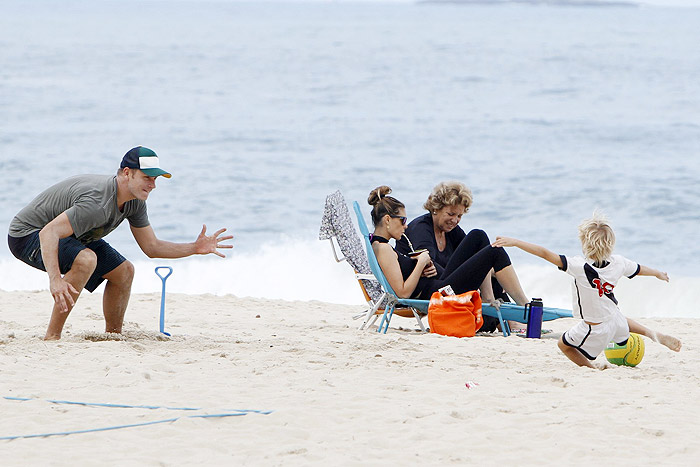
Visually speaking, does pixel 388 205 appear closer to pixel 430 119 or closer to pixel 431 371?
pixel 431 371

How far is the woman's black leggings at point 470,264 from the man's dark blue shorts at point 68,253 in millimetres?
2133

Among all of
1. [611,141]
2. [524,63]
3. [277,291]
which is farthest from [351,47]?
[277,291]

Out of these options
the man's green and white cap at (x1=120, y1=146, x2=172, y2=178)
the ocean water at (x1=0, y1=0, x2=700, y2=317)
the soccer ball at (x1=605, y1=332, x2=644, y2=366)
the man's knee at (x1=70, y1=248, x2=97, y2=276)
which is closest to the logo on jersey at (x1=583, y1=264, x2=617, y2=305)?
the soccer ball at (x1=605, y1=332, x2=644, y2=366)

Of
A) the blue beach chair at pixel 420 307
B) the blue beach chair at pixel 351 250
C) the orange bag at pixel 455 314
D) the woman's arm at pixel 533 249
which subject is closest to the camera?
the woman's arm at pixel 533 249

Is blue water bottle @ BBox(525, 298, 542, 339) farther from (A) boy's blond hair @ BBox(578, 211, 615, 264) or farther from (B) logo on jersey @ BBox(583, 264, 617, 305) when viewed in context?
(A) boy's blond hair @ BBox(578, 211, 615, 264)

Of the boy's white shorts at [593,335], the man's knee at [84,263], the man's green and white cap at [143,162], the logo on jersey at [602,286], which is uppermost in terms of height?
the man's green and white cap at [143,162]

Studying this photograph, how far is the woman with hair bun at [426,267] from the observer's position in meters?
5.84

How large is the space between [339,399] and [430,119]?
21660 millimetres

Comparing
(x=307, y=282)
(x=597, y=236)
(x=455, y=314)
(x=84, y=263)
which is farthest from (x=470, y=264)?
(x=307, y=282)

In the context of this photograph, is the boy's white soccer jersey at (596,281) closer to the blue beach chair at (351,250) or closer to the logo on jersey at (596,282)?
the logo on jersey at (596,282)

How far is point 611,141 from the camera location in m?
21.2

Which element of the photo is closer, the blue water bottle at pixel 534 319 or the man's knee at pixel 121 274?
the man's knee at pixel 121 274

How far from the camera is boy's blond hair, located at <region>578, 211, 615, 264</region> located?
454 centimetres

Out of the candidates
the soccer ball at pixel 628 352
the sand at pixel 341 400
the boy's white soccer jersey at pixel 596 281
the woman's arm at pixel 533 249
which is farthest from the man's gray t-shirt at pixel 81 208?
the soccer ball at pixel 628 352
